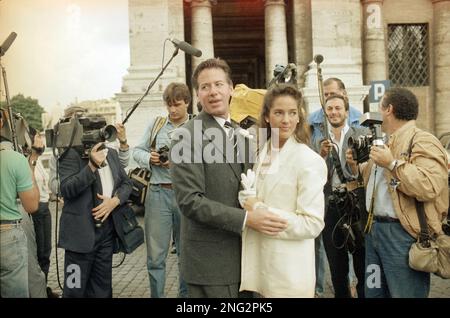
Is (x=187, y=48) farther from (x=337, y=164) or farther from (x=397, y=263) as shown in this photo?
(x=397, y=263)

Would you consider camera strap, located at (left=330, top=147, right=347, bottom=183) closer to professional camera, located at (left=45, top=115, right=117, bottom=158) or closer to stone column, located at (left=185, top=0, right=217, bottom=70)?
professional camera, located at (left=45, top=115, right=117, bottom=158)

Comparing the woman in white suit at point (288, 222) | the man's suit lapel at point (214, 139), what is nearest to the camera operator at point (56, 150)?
the man's suit lapel at point (214, 139)

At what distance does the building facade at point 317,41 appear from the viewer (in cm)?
1060

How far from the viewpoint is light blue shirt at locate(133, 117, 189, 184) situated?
495 centimetres

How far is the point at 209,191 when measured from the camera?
2.82m

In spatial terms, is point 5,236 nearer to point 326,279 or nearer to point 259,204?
point 259,204

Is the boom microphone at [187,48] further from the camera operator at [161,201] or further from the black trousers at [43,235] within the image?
the black trousers at [43,235]

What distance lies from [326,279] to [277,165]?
3582mm

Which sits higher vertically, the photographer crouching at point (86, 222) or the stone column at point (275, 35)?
the stone column at point (275, 35)

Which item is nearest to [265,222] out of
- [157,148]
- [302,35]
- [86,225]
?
[86,225]

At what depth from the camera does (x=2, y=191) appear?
3436 mm

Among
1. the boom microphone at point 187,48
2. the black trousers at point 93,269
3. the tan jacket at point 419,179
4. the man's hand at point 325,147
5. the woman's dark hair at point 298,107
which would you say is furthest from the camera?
the boom microphone at point 187,48

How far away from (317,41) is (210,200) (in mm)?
9066

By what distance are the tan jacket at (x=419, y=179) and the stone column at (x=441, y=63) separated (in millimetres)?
10872
